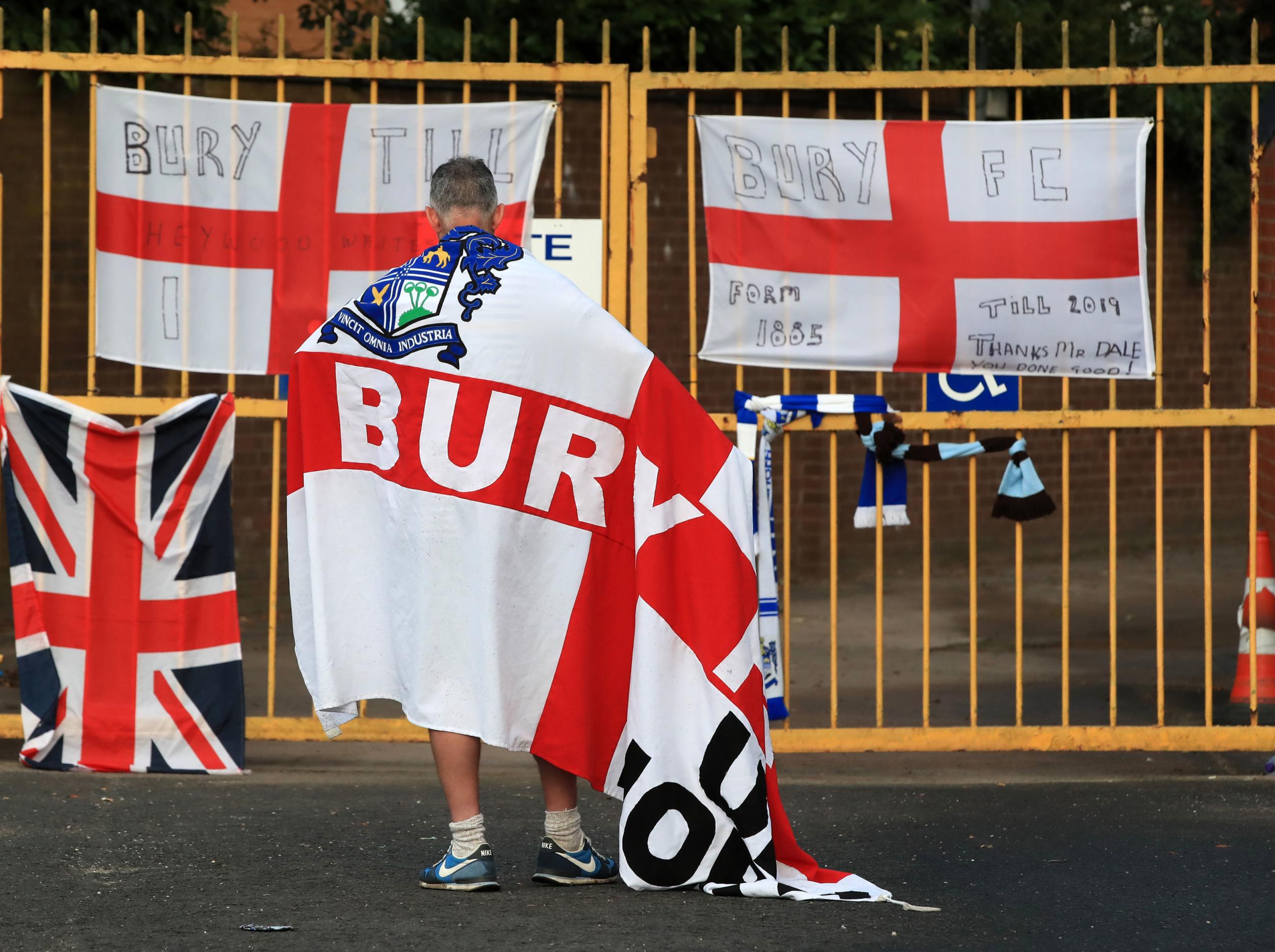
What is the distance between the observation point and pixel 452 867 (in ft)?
14.2

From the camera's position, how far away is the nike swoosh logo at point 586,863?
14.5 feet

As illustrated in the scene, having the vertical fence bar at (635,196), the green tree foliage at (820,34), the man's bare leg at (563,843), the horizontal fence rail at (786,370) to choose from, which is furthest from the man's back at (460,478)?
the green tree foliage at (820,34)

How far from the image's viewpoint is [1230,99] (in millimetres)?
14156

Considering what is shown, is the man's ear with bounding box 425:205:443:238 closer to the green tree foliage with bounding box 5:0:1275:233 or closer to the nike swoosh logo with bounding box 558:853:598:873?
the nike swoosh logo with bounding box 558:853:598:873

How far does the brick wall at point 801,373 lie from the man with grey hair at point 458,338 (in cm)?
399

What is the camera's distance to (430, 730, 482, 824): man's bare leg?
4.28 metres

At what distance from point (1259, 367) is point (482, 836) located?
454 centimetres

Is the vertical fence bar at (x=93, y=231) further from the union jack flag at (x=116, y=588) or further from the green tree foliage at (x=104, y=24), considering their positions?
the green tree foliage at (x=104, y=24)

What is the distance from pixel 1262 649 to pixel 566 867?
3.46m

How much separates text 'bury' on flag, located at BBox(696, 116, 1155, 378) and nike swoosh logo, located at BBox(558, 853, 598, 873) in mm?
2071

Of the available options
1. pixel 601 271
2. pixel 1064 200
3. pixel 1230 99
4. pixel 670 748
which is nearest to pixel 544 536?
pixel 670 748

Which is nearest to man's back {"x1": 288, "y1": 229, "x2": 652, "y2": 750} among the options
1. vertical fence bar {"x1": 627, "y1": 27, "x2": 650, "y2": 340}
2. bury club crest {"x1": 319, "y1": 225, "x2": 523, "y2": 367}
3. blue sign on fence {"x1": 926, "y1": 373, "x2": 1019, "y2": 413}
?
bury club crest {"x1": 319, "y1": 225, "x2": 523, "y2": 367}

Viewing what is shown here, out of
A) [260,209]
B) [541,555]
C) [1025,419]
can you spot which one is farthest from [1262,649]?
[260,209]

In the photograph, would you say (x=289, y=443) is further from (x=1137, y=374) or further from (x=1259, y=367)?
(x=1259, y=367)
